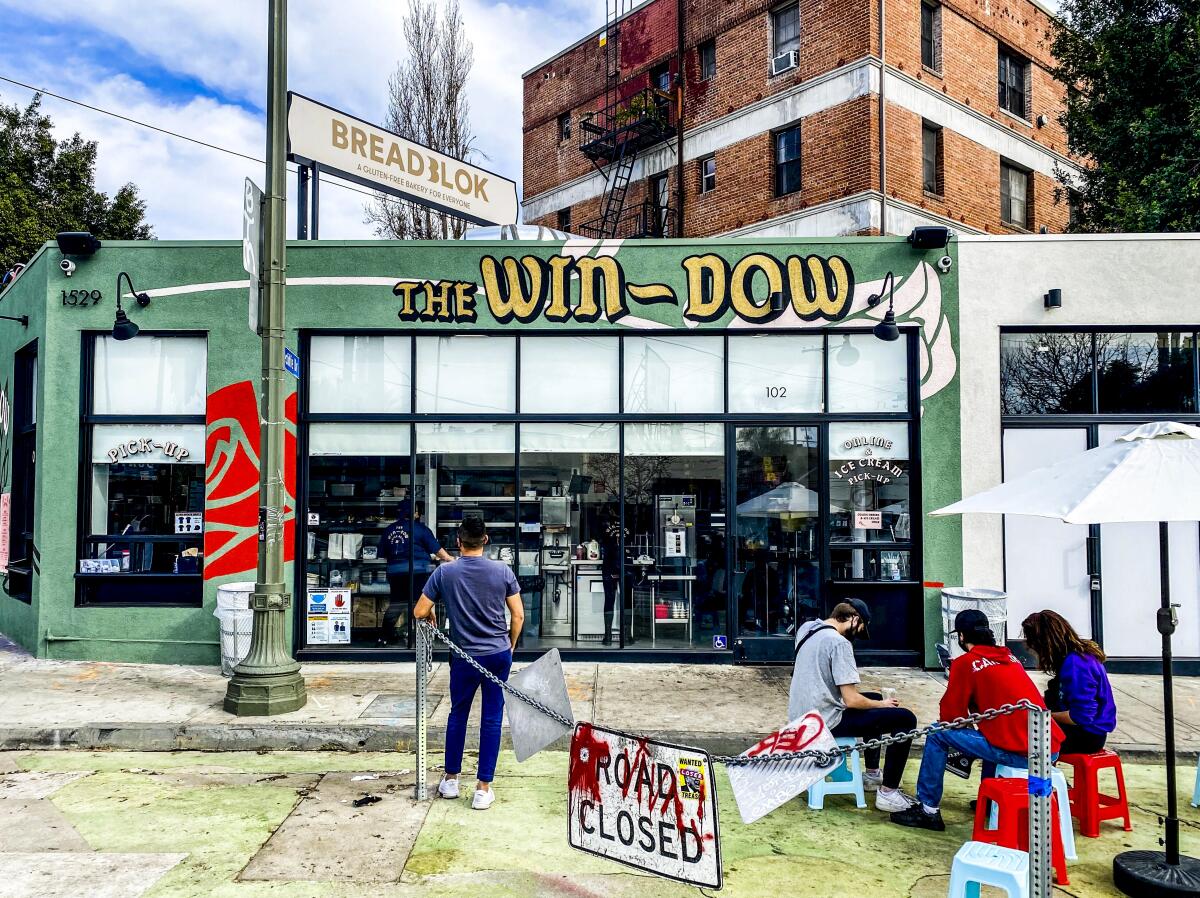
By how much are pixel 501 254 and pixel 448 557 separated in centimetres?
364

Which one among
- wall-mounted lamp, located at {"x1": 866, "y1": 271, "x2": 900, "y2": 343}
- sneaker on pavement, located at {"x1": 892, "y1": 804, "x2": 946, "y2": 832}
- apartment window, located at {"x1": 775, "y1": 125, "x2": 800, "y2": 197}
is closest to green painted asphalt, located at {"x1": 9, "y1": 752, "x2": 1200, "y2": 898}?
sneaker on pavement, located at {"x1": 892, "y1": 804, "x2": 946, "y2": 832}

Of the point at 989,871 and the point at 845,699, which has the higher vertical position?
the point at 845,699

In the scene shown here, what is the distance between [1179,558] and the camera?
1035 cm

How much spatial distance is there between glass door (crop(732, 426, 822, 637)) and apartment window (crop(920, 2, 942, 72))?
52.6ft

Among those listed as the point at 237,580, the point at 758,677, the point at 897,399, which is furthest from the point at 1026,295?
the point at 237,580

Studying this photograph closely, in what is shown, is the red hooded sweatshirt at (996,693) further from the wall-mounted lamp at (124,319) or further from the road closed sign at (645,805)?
Result: the wall-mounted lamp at (124,319)

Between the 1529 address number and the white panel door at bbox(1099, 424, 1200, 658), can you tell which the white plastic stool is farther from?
the 1529 address number

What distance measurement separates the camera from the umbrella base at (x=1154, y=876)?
462 cm

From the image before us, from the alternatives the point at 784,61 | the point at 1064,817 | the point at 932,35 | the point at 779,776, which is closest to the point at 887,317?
the point at 1064,817

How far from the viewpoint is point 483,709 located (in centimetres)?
592

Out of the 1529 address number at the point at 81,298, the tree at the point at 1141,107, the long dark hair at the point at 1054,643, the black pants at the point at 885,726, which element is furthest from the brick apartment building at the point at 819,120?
the black pants at the point at 885,726

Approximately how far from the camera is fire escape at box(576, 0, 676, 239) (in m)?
25.3

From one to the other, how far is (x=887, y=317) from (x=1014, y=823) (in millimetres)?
→ 6380

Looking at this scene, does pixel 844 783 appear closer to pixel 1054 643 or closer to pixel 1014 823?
pixel 1014 823
